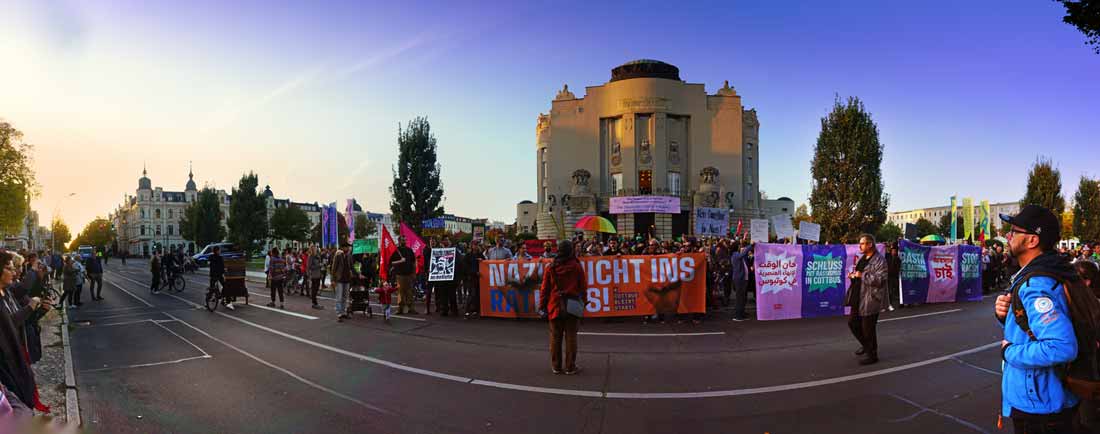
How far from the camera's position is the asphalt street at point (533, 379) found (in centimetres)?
523

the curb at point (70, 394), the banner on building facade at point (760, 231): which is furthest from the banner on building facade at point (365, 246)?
the banner on building facade at point (760, 231)

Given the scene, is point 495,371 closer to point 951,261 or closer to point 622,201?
point 951,261

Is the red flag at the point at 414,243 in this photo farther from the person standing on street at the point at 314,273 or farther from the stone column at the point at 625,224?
the stone column at the point at 625,224

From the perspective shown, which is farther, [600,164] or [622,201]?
[600,164]

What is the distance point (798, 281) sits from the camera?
41.1ft

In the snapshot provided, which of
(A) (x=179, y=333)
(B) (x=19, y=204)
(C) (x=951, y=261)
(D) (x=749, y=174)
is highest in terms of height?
(D) (x=749, y=174)

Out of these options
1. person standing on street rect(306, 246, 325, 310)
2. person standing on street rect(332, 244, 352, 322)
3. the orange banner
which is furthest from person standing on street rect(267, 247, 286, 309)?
the orange banner

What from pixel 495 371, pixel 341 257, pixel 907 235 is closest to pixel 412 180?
pixel 341 257

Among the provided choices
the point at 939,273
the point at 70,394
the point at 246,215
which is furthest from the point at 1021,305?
the point at 246,215

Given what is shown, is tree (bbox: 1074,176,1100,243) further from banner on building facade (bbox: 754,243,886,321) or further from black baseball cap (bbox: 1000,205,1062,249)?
black baseball cap (bbox: 1000,205,1062,249)

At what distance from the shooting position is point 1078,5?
10.1 meters

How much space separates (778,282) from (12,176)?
5739cm

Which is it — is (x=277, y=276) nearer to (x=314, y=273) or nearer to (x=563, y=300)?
(x=314, y=273)

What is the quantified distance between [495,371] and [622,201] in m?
47.5
